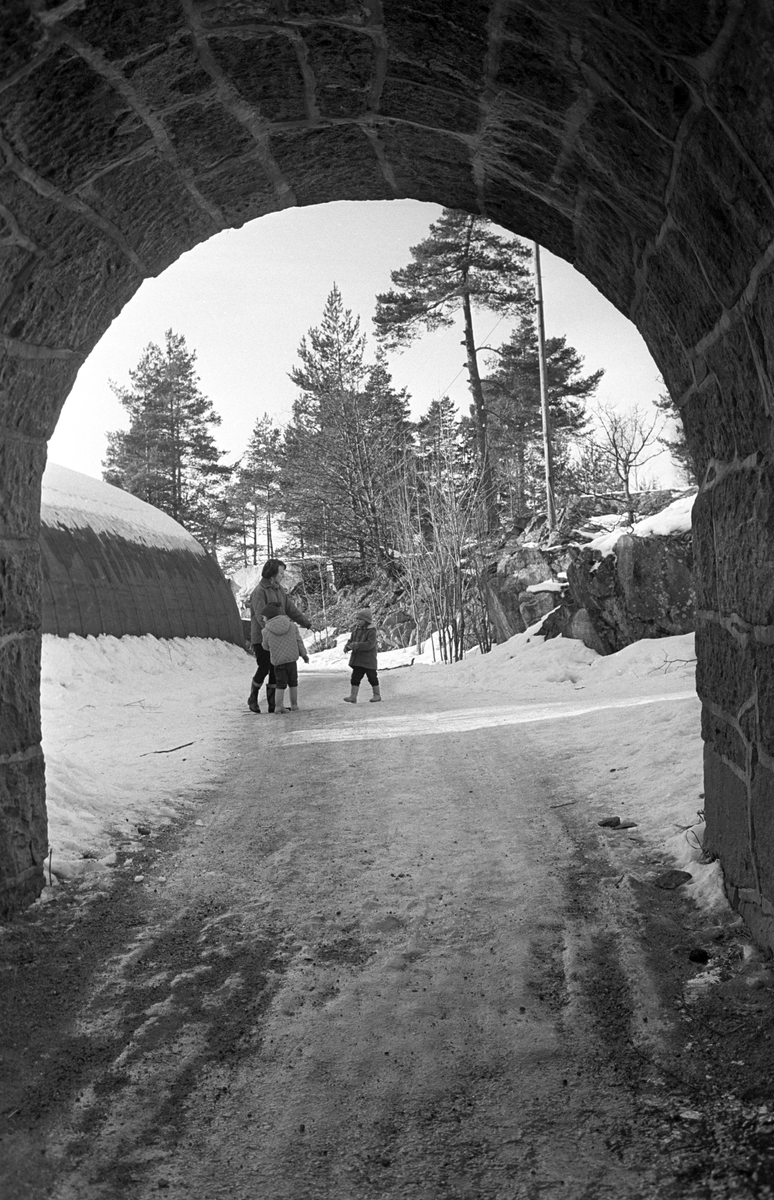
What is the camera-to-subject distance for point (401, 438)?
106 ft

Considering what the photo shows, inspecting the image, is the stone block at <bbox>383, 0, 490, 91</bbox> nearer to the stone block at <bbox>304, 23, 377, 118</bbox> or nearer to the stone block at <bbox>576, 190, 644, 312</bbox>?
the stone block at <bbox>304, 23, 377, 118</bbox>

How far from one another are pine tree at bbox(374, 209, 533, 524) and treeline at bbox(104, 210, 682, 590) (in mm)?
46

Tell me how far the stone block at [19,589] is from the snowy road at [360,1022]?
1.20 meters

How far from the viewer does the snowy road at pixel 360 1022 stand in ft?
6.07

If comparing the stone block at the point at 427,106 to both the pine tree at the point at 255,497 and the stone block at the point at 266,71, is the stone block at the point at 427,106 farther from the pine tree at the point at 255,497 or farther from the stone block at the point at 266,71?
the pine tree at the point at 255,497

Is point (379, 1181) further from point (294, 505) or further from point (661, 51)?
point (294, 505)

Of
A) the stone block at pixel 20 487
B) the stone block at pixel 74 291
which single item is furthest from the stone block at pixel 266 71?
the stone block at pixel 20 487

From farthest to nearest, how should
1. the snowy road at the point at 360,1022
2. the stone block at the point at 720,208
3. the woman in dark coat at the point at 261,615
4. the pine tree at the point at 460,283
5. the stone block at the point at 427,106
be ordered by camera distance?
the pine tree at the point at 460,283 < the woman in dark coat at the point at 261,615 < the stone block at the point at 427,106 < the stone block at the point at 720,208 < the snowy road at the point at 360,1022

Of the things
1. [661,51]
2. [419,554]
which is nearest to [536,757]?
[661,51]

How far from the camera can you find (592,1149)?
186 centimetres

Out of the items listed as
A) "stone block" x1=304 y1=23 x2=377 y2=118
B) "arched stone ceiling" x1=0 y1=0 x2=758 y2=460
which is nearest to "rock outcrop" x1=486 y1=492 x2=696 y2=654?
"arched stone ceiling" x1=0 y1=0 x2=758 y2=460

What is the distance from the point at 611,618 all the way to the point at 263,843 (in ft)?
29.2

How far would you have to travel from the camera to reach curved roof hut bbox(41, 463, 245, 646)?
1381cm

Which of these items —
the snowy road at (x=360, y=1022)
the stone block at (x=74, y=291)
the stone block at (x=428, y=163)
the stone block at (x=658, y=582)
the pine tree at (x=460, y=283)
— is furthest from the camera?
the pine tree at (x=460, y=283)
